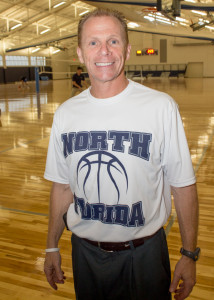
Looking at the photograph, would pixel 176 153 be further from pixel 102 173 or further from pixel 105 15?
pixel 105 15

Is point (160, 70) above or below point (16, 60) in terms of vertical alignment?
below

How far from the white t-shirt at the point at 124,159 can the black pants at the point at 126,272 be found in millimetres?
79

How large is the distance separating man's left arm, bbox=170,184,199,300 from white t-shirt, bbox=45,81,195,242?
0.20ft

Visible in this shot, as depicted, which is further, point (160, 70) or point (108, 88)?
point (160, 70)

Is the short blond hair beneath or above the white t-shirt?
above

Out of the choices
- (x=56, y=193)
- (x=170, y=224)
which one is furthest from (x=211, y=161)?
(x=56, y=193)

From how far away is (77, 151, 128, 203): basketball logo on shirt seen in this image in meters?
1.38

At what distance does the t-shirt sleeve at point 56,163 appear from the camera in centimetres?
158

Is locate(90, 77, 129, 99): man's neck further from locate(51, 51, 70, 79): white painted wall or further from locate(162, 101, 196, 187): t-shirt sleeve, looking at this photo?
locate(51, 51, 70, 79): white painted wall

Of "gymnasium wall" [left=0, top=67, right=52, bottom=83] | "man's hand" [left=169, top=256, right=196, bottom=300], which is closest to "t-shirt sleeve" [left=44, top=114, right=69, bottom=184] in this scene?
"man's hand" [left=169, top=256, right=196, bottom=300]

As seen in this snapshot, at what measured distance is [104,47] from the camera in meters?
1.42

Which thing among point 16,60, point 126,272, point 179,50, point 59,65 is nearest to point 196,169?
point 126,272

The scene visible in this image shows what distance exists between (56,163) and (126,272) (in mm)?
629

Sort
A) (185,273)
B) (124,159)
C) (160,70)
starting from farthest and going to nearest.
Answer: (160,70)
(185,273)
(124,159)
